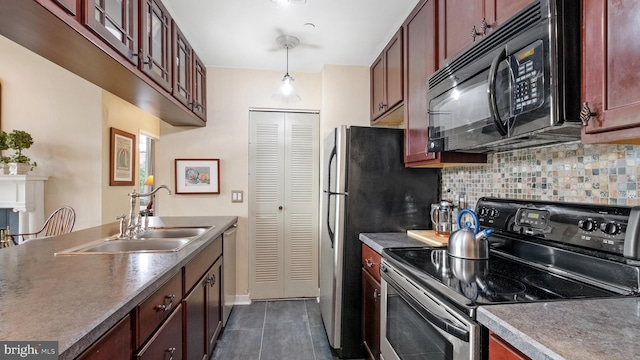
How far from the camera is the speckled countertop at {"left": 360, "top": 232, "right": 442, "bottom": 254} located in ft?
5.65

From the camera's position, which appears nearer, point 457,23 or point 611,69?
point 611,69

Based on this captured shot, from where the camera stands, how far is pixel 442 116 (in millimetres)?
1523

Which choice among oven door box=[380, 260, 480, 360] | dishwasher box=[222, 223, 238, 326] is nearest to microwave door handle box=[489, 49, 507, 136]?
oven door box=[380, 260, 480, 360]

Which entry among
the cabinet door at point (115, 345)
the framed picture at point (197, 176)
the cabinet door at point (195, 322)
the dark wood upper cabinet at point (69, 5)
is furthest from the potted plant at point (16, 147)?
the cabinet door at point (115, 345)

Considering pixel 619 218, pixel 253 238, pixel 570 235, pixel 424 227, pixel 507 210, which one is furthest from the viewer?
pixel 253 238

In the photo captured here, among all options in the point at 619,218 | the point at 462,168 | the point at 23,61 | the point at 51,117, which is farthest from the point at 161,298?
the point at 23,61

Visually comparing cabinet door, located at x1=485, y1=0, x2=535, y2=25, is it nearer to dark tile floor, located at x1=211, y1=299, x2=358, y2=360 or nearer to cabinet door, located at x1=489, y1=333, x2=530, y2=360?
cabinet door, located at x1=489, y1=333, x2=530, y2=360

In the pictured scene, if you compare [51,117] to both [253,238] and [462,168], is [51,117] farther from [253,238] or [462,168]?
[462,168]

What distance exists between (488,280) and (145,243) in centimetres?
182

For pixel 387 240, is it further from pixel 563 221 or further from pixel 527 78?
pixel 527 78

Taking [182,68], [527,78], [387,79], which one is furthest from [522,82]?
[182,68]

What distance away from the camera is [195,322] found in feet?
5.41

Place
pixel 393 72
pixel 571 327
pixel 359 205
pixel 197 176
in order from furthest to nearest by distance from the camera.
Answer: pixel 197 176 < pixel 393 72 < pixel 359 205 < pixel 571 327

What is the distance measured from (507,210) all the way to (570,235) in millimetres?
331
